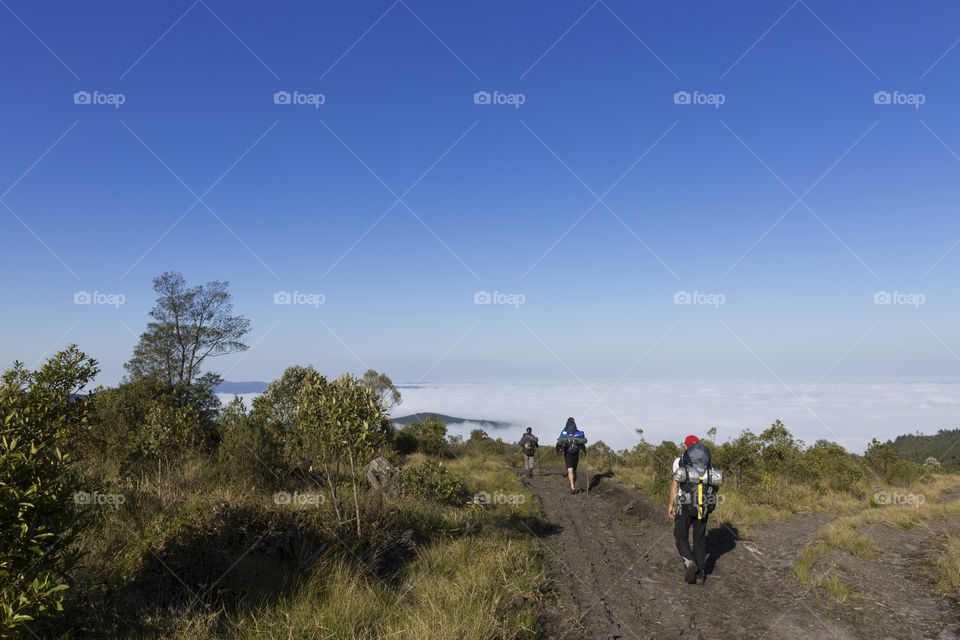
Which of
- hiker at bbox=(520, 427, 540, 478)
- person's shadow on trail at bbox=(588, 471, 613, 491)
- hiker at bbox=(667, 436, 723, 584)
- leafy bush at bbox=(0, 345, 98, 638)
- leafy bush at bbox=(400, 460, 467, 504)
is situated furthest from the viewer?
hiker at bbox=(520, 427, 540, 478)

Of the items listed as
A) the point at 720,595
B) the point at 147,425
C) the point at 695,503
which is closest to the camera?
the point at 720,595

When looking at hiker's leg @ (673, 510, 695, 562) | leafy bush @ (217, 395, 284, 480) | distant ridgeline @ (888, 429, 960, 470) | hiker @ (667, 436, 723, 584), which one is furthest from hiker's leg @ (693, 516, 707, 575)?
distant ridgeline @ (888, 429, 960, 470)

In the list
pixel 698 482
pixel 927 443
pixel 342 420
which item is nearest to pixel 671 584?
pixel 698 482

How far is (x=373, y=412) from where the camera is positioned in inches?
337

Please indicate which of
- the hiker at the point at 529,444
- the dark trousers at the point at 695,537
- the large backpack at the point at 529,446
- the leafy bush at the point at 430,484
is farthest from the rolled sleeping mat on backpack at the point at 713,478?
the large backpack at the point at 529,446

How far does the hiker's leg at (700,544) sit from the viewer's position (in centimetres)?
736

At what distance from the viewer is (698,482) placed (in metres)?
7.46

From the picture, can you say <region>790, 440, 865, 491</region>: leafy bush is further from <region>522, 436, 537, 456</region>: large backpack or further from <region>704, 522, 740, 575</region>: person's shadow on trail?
<region>522, 436, 537, 456</region>: large backpack

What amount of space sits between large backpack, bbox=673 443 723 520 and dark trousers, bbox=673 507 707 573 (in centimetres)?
9

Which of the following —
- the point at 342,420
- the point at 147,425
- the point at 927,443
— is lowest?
the point at 927,443

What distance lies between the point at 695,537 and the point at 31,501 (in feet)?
27.4

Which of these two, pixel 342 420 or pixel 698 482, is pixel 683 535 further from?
pixel 342 420

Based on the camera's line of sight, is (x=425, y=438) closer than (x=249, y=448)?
No

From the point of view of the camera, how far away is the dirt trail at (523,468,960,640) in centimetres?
573
